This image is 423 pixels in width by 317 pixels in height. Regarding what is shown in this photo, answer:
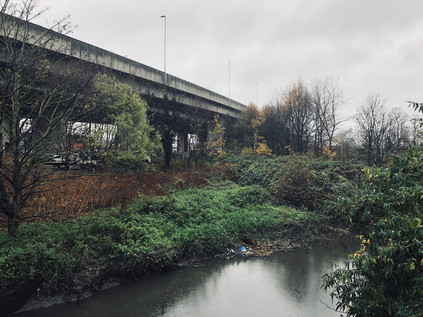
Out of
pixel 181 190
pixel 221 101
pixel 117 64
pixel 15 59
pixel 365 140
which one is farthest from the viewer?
pixel 221 101

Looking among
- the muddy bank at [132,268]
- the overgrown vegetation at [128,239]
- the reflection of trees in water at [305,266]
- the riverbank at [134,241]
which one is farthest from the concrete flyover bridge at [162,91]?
the reflection of trees in water at [305,266]

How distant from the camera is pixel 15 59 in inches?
266

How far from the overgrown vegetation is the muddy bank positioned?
0.15ft

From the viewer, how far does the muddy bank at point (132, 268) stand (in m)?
6.78

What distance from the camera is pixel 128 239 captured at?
8.75 m

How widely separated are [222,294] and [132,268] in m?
2.66

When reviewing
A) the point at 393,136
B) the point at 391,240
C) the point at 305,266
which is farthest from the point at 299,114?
the point at 391,240

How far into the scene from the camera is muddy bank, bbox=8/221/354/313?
267 inches

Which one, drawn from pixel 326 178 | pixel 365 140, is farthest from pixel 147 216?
pixel 365 140

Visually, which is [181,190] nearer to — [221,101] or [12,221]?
[12,221]

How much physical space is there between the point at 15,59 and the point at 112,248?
17.7 ft

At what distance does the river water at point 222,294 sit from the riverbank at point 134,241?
421mm

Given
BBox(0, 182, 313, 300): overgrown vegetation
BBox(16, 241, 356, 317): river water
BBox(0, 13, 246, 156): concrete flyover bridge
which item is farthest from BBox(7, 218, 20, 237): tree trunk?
BBox(0, 13, 246, 156): concrete flyover bridge

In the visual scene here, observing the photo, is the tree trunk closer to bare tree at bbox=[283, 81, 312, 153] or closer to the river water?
the river water
